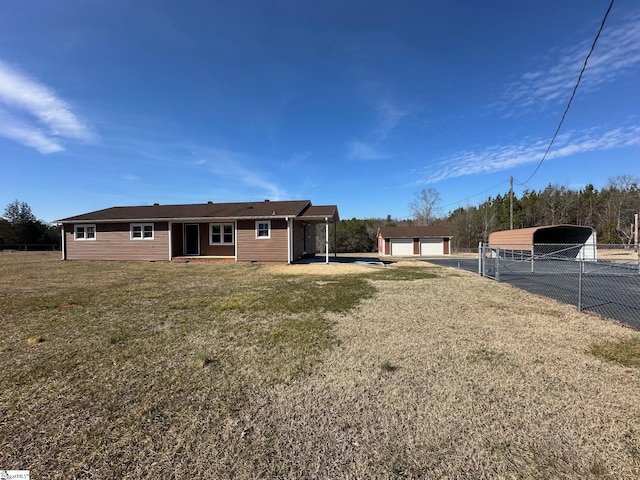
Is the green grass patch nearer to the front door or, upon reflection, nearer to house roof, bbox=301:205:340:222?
house roof, bbox=301:205:340:222

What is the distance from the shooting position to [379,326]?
5.56 metres

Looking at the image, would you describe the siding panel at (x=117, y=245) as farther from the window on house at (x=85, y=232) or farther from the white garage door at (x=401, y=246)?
the white garage door at (x=401, y=246)

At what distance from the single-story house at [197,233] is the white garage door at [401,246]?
1736 centimetres

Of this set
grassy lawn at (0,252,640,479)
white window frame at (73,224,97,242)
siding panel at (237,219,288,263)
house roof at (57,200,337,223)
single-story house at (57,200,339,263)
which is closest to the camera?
Result: grassy lawn at (0,252,640,479)

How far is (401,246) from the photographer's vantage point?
35938mm

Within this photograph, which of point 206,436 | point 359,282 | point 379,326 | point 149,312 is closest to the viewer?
point 206,436

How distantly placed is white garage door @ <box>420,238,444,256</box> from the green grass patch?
31731 millimetres

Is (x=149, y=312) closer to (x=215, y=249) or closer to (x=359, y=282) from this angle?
(x=359, y=282)

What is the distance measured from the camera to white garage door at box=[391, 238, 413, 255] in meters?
35.8

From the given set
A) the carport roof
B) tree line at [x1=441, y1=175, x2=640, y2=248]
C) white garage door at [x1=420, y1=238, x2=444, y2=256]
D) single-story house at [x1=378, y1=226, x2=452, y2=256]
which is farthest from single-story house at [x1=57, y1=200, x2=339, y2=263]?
tree line at [x1=441, y1=175, x2=640, y2=248]

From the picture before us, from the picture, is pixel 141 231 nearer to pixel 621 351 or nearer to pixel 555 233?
pixel 621 351

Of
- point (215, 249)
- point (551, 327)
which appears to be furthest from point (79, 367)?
point (215, 249)

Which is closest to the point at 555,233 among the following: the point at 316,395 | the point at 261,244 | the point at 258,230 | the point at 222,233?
the point at 261,244

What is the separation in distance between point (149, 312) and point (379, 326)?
463 centimetres
